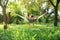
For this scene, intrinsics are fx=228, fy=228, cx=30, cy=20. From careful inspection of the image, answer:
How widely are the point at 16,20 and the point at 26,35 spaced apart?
590 inches

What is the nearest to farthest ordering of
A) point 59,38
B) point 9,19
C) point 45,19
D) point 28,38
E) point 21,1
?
point 28,38
point 59,38
point 21,1
point 9,19
point 45,19

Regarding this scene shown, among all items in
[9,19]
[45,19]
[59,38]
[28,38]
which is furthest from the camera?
[45,19]

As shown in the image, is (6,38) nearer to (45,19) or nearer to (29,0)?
(29,0)

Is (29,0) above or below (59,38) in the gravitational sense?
above

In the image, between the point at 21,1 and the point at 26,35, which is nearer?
the point at 26,35

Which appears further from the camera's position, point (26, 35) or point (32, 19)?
point (32, 19)

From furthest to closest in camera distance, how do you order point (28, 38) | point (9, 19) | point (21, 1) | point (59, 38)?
point (9, 19) < point (21, 1) < point (59, 38) < point (28, 38)

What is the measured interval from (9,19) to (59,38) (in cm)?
1479

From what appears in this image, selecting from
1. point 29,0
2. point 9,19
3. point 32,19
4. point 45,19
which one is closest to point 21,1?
point 29,0

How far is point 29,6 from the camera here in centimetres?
1486

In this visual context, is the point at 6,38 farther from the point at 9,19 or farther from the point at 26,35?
the point at 9,19

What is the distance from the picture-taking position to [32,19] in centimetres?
1507

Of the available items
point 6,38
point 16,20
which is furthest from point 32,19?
point 6,38

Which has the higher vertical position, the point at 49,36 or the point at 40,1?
the point at 40,1
